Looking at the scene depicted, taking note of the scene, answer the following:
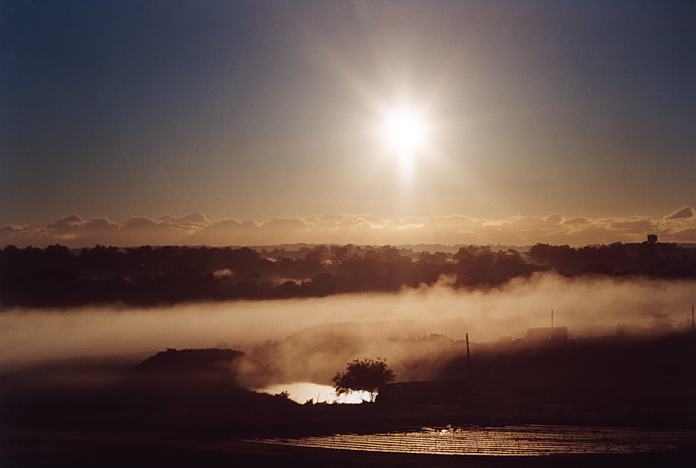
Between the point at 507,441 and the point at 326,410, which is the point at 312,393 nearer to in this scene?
the point at 326,410

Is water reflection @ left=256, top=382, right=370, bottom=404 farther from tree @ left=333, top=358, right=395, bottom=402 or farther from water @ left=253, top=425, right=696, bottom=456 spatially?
water @ left=253, top=425, right=696, bottom=456

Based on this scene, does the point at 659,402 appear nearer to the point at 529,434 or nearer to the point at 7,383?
the point at 529,434

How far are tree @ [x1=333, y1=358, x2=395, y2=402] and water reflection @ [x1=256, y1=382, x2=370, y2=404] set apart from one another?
0.36 metres

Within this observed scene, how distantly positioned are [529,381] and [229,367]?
A: 47.1 ft

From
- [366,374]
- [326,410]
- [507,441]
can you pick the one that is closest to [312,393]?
[366,374]

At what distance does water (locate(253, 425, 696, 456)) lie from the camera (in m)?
13.5

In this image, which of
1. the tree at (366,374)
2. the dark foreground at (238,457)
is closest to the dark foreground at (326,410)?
the dark foreground at (238,457)

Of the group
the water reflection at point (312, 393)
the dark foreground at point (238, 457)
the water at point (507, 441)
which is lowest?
the water reflection at point (312, 393)

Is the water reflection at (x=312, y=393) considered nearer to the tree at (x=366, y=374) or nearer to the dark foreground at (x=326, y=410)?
the tree at (x=366, y=374)

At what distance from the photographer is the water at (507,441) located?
44.2 feet

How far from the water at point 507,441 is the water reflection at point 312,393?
1468 cm

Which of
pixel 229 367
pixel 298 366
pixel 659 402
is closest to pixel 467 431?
pixel 659 402

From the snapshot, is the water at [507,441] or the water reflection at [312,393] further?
the water reflection at [312,393]

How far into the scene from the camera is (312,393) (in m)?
35.9
